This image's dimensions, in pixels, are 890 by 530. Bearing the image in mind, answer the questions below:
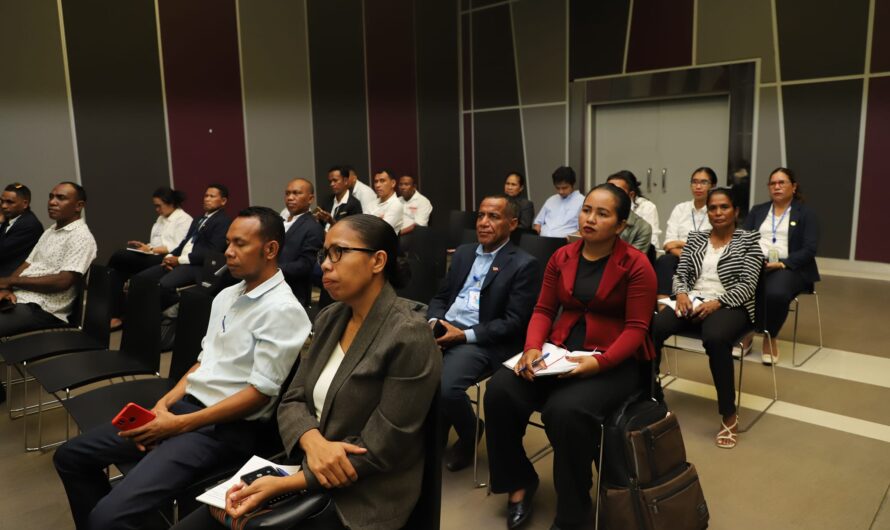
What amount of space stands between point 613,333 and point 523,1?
829cm

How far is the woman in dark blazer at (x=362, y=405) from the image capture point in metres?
1.65

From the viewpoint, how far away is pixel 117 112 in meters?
7.59

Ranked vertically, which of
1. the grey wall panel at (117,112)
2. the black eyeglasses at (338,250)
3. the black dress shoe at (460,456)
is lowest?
the black dress shoe at (460,456)

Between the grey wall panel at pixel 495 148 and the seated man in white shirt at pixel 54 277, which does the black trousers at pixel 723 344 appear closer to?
the seated man in white shirt at pixel 54 277

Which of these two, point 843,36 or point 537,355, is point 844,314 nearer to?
point 843,36

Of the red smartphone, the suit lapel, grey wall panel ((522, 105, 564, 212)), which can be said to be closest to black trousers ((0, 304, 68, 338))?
the red smartphone

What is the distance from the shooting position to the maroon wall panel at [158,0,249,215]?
795 centimetres

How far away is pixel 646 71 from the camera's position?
847cm

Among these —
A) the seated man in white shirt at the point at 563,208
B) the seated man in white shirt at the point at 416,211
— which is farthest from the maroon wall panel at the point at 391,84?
the seated man in white shirt at the point at 563,208

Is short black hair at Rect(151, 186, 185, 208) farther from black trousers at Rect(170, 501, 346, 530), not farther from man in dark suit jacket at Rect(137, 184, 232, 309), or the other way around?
black trousers at Rect(170, 501, 346, 530)

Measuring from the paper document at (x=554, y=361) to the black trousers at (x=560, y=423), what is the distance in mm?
77

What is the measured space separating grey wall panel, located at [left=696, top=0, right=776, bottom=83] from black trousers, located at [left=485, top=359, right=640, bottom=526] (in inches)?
252

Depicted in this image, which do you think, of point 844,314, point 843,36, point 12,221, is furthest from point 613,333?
point 843,36

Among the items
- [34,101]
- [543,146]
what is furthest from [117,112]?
[543,146]
